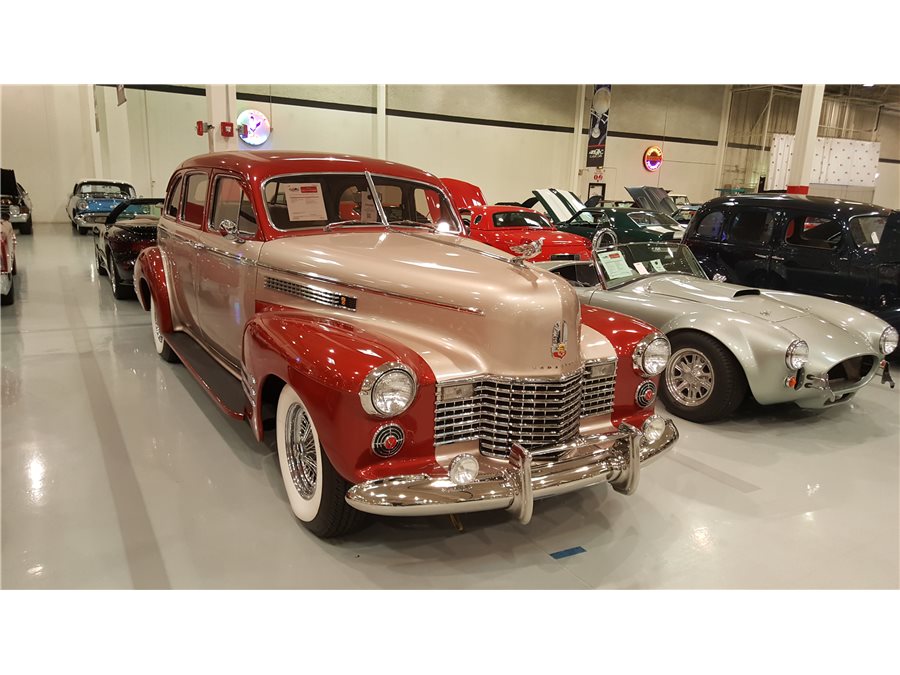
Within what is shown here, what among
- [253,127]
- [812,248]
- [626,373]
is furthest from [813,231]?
[253,127]

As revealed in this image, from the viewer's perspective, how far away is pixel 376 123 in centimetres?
1794

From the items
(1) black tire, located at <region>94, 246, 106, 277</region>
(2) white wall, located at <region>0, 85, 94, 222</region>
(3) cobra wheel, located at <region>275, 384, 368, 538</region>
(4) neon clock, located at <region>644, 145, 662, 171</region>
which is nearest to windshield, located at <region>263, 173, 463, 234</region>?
(3) cobra wheel, located at <region>275, 384, 368, 538</region>

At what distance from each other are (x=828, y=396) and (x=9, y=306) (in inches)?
331

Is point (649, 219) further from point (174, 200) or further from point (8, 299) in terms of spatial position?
point (8, 299)

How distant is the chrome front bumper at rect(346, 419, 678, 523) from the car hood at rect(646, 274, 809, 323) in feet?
6.78

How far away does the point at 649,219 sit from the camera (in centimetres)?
1166

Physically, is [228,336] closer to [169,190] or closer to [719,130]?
[169,190]

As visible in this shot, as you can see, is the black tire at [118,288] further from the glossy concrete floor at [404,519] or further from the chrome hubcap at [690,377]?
the chrome hubcap at [690,377]

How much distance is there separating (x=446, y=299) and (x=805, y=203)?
5.32 meters

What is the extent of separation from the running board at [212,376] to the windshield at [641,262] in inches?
122

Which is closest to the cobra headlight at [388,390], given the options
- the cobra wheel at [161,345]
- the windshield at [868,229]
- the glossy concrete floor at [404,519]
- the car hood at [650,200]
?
the glossy concrete floor at [404,519]

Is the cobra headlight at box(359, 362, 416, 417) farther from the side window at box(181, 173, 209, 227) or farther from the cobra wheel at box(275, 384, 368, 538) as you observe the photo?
the side window at box(181, 173, 209, 227)

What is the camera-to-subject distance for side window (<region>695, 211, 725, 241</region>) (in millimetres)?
6727

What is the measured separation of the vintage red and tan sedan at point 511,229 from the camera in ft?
28.0
